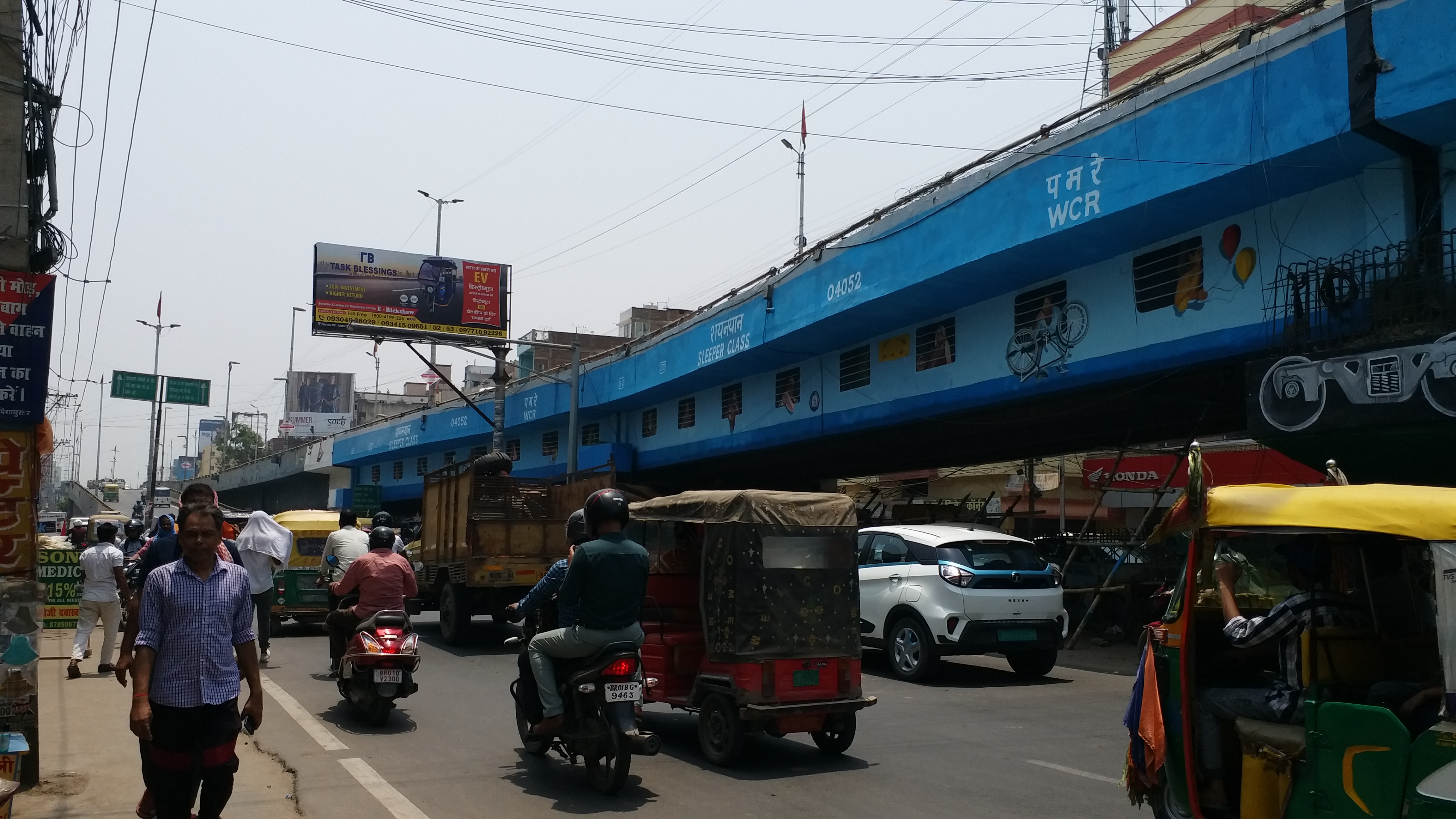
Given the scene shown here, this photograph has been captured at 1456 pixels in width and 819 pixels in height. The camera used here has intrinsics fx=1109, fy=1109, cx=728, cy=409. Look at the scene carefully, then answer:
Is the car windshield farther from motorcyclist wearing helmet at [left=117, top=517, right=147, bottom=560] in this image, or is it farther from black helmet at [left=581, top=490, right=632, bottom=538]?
motorcyclist wearing helmet at [left=117, top=517, right=147, bottom=560]

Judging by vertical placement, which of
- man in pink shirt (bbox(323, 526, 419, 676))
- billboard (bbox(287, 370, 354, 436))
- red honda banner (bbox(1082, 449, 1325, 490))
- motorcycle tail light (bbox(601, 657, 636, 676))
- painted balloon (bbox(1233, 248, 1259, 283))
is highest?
billboard (bbox(287, 370, 354, 436))

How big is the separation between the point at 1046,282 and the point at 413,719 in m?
9.96

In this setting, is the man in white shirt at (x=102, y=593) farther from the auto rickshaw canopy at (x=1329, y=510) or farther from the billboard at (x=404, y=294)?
the billboard at (x=404, y=294)

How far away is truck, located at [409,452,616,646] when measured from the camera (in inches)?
581

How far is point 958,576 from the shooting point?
38.1 ft

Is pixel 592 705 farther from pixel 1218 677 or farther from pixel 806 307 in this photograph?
pixel 806 307

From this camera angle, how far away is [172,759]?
4.71m

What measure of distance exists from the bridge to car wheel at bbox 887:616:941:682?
159 inches

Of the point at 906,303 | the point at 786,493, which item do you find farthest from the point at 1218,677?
the point at 906,303

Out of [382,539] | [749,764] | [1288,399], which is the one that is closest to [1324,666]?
[749,764]

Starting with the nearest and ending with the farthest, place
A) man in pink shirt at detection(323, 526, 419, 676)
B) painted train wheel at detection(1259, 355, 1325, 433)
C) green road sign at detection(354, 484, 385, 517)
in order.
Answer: man in pink shirt at detection(323, 526, 419, 676) < painted train wheel at detection(1259, 355, 1325, 433) < green road sign at detection(354, 484, 385, 517)

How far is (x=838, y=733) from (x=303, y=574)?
11.0 meters

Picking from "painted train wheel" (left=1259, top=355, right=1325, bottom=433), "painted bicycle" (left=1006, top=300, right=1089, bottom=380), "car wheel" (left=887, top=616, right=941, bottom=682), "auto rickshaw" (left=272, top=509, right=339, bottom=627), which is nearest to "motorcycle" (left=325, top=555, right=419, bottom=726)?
"car wheel" (left=887, top=616, right=941, bottom=682)

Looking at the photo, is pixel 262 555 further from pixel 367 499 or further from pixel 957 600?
pixel 367 499
